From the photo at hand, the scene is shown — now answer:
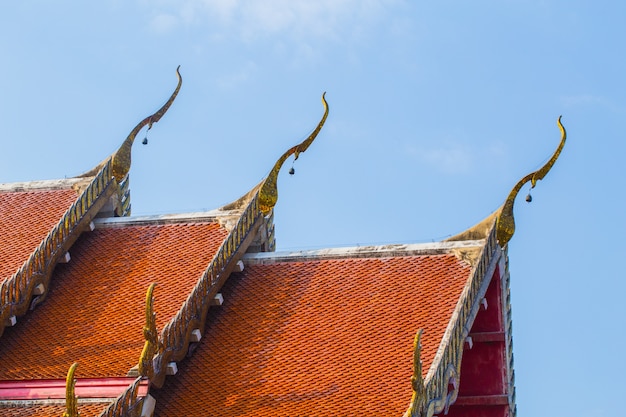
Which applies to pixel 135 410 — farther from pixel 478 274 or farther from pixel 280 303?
pixel 478 274

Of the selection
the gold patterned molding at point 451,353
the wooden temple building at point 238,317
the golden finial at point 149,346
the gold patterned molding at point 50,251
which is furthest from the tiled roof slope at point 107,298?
the gold patterned molding at point 451,353

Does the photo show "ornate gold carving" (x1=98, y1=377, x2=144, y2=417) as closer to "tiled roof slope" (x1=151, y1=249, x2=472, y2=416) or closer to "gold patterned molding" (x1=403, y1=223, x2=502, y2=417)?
"tiled roof slope" (x1=151, y1=249, x2=472, y2=416)

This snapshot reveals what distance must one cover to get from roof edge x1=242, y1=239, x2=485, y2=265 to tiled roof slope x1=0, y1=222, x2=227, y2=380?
2.14 feet

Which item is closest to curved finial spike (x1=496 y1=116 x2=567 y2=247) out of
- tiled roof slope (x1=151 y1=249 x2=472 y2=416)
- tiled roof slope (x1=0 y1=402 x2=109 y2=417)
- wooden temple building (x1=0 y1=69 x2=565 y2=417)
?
wooden temple building (x1=0 y1=69 x2=565 y2=417)

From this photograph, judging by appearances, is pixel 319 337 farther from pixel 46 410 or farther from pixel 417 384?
pixel 46 410

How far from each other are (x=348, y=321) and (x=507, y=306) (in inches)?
89.4

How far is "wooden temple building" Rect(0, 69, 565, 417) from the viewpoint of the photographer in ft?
72.5

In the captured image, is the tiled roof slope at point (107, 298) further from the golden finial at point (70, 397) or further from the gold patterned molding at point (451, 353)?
the gold patterned molding at point (451, 353)

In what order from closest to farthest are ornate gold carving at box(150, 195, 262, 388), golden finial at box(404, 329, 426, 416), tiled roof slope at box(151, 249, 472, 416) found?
golden finial at box(404, 329, 426, 416) < tiled roof slope at box(151, 249, 472, 416) < ornate gold carving at box(150, 195, 262, 388)

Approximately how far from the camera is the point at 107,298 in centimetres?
2450

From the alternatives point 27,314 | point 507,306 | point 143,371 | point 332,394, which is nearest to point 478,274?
point 507,306

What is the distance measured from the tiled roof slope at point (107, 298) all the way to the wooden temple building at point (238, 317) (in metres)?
0.02

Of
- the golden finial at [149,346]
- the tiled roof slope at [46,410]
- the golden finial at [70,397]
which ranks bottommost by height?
the golden finial at [70,397]

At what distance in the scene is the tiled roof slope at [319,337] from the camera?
22047 millimetres
